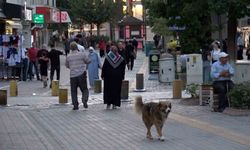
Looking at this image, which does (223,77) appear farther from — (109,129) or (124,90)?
(124,90)

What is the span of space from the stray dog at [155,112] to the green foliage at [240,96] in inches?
156

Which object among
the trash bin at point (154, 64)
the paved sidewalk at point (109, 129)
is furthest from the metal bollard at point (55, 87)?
the trash bin at point (154, 64)

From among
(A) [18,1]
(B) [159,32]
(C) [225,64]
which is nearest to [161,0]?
(C) [225,64]

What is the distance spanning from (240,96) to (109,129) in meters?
3.61

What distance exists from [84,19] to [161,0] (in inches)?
2175

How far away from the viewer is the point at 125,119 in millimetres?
13945

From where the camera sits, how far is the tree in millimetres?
70875

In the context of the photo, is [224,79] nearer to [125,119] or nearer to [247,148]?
[125,119]

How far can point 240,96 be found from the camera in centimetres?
1435

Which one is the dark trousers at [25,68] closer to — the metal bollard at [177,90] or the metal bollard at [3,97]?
the metal bollard at [3,97]

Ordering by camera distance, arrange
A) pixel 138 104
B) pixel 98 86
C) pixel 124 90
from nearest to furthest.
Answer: pixel 138 104 < pixel 124 90 < pixel 98 86

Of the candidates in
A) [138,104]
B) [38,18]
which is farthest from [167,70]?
[38,18]

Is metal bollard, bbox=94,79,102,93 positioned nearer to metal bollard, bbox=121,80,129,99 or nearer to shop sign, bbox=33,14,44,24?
metal bollard, bbox=121,80,129,99

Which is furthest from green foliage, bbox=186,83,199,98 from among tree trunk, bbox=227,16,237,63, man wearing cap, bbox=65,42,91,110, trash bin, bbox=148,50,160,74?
trash bin, bbox=148,50,160,74
